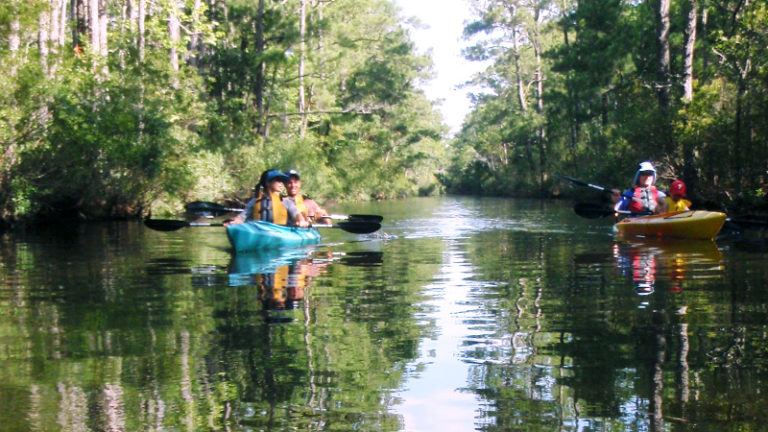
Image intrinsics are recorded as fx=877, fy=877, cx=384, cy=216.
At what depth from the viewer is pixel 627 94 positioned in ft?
107

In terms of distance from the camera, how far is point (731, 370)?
4914 mm

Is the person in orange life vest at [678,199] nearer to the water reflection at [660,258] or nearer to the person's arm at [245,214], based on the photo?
the water reflection at [660,258]

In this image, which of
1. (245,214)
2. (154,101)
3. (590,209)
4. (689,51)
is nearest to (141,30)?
(154,101)

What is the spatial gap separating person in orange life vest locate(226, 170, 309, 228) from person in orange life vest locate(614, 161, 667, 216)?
628cm

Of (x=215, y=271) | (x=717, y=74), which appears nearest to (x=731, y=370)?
(x=215, y=271)

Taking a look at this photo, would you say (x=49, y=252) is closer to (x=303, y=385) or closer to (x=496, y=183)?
(x=303, y=385)

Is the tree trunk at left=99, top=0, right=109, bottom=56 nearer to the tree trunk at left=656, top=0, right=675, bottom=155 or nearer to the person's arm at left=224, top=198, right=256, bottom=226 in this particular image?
the person's arm at left=224, top=198, right=256, bottom=226

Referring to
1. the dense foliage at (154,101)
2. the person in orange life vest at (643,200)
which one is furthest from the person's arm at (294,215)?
the dense foliage at (154,101)

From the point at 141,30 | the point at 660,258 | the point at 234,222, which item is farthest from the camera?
the point at 141,30

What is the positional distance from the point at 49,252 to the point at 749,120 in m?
16.0

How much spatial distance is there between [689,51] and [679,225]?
1016 cm

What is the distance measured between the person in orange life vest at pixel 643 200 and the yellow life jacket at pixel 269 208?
258 inches

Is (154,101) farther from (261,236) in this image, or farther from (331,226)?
(261,236)

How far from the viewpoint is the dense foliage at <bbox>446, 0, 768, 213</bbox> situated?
21641mm
